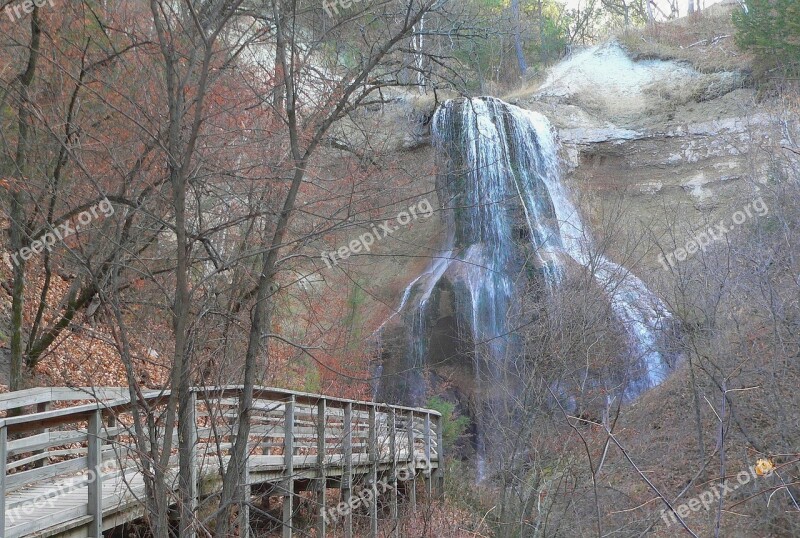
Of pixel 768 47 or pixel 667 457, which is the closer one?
pixel 667 457

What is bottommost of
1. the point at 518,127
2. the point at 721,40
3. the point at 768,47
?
the point at 518,127

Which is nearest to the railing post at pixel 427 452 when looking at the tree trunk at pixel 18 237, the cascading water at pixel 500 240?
the cascading water at pixel 500 240

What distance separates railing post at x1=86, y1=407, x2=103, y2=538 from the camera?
5063 mm

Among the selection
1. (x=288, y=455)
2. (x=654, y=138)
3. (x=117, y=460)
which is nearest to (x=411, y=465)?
(x=288, y=455)

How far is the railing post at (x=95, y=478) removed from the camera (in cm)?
506

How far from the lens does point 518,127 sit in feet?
93.6

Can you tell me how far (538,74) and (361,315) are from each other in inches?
857

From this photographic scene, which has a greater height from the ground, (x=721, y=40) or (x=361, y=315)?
(x=721, y=40)

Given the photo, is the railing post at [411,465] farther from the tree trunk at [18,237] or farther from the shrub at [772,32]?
the shrub at [772,32]

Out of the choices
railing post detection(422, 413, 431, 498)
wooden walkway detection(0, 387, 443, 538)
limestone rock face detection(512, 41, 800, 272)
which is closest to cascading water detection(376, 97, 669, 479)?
limestone rock face detection(512, 41, 800, 272)

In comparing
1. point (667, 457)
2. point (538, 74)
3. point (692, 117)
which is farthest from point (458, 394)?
point (538, 74)

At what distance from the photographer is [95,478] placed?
509 centimetres

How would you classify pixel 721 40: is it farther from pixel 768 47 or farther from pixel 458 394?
pixel 458 394

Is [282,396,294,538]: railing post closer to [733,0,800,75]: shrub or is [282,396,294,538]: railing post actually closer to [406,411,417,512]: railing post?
[406,411,417,512]: railing post
